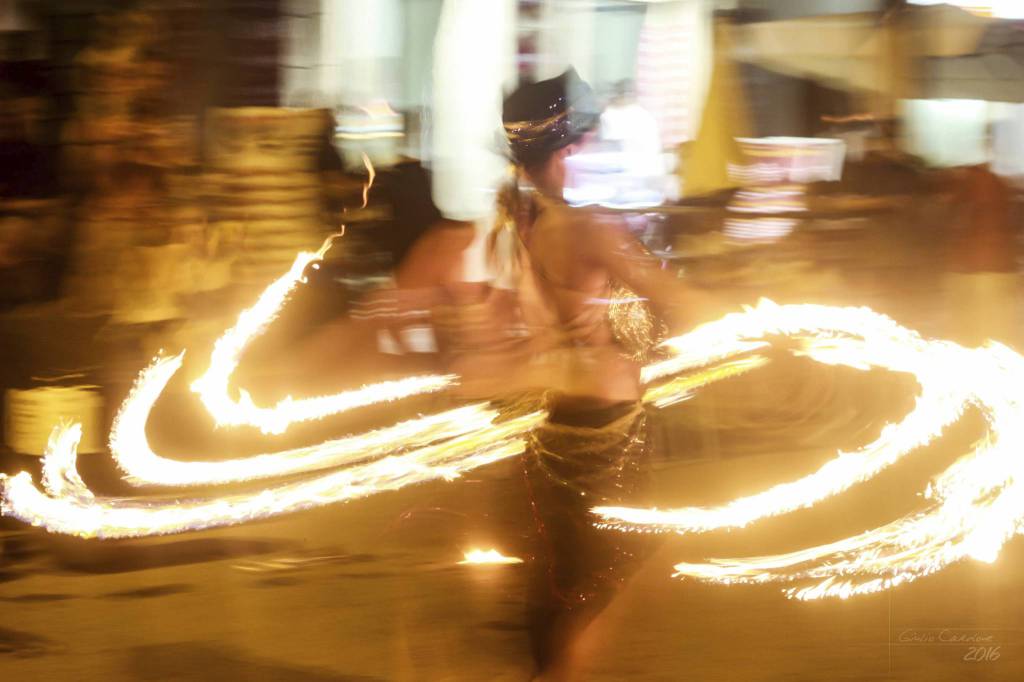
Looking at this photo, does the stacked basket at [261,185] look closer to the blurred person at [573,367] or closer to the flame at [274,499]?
the flame at [274,499]

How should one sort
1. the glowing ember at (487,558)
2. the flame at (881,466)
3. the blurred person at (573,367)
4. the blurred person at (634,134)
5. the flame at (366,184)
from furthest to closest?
the blurred person at (634,134), the flame at (366,184), the glowing ember at (487,558), the flame at (881,466), the blurred person at (573,367)

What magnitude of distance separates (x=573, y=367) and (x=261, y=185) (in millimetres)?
3928

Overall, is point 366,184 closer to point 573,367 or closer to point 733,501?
point 733,501

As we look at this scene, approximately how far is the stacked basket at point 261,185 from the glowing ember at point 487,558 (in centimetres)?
241

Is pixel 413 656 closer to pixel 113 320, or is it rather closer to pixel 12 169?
pixel 113 320

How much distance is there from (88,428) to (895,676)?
13.9 feet

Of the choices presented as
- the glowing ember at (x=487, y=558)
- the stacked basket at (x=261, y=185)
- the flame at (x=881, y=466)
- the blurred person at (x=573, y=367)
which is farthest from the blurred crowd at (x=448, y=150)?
the blurred person at (x=573, y=367)

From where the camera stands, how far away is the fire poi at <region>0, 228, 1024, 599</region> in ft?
14.0

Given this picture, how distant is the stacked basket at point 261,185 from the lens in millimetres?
6406

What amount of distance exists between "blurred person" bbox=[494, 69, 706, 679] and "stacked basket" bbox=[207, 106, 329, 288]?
11.9 feet

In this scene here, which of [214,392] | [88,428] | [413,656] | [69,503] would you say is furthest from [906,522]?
[88,428]

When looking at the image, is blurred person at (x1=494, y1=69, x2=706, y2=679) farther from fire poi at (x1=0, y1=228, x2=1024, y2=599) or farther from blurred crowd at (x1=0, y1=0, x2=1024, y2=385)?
blurred crowd at (x1=0, y1=0, x2=1024, y2=385)

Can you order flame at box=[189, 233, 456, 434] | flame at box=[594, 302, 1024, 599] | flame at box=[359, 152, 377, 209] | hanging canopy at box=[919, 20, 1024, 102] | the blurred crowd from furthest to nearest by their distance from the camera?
hanging canopy at box=[919, 20, 1024, 102], flame at box=[359, 152, 377, 209], the blurred crowd, flame at box=[189, 233, 456, 434], flame at box=[594, 302, 1024, 599]

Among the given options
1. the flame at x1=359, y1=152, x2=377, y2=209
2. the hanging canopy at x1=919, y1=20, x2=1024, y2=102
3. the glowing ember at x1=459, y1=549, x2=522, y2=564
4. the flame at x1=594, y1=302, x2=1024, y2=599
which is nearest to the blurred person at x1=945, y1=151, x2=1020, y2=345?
the hanging canopy at x1=919, y1=20, x2=1024, y2=102
